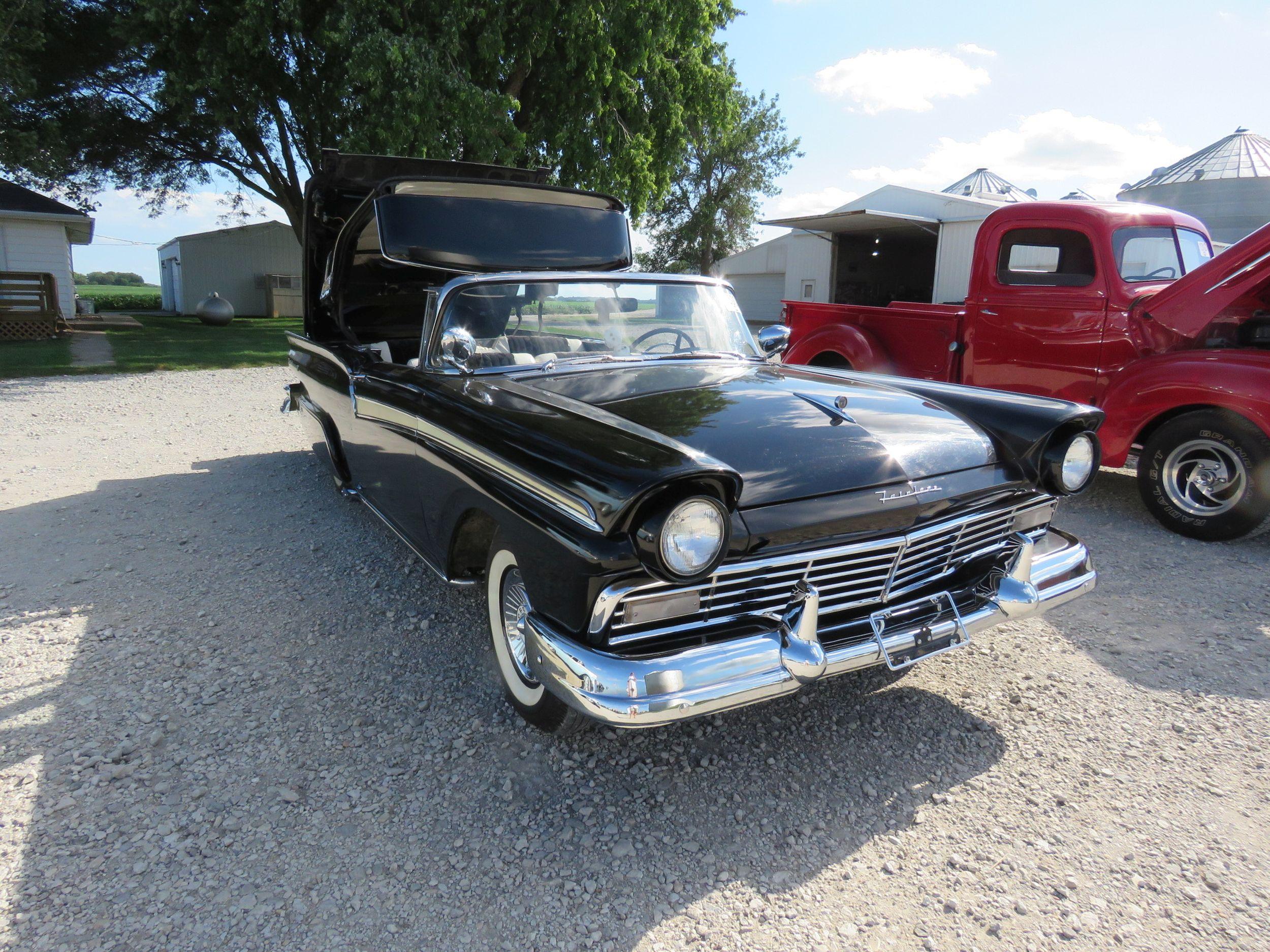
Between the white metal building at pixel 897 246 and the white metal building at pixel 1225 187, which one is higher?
the white metal building at pixel 1225 187

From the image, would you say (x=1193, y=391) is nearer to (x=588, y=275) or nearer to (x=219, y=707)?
(x=588, y=275)

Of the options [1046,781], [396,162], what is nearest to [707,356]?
[1046,781]

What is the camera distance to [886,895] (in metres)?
2.03

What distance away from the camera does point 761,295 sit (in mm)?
30969

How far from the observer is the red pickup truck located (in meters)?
4.61

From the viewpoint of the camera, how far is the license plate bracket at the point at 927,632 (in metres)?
2.33

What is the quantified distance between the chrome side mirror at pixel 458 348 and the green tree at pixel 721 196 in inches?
1214

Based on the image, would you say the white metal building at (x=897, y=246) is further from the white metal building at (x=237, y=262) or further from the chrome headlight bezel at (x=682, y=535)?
the white metal building at (x=237, y=262)

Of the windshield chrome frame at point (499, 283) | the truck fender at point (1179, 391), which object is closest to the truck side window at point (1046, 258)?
the truck fender at point (1179, 391)

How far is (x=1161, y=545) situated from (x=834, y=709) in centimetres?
292

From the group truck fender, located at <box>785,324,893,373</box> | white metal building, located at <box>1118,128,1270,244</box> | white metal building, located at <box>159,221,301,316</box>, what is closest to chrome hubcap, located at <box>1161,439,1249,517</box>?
truck fender, located at <box>785,324,893,373</box>

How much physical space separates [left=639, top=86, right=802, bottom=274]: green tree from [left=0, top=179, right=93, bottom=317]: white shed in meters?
19.9

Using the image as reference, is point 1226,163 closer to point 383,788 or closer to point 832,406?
point 832,406

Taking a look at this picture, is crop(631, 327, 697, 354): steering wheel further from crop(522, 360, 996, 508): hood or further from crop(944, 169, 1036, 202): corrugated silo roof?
crop(944, 169, 1036, 202): corrugated silo roof
